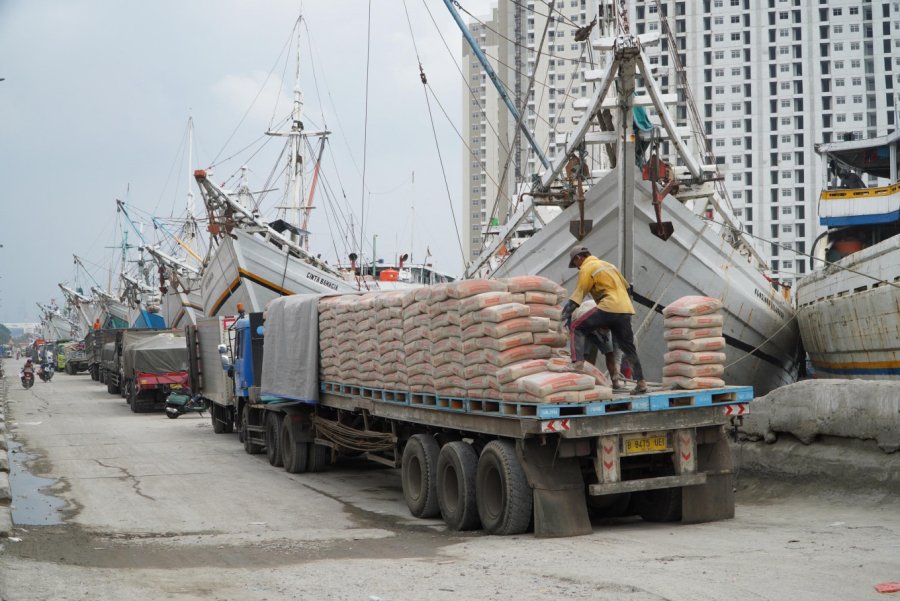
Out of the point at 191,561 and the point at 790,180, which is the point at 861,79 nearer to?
the point at 790,180

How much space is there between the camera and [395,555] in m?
8.77

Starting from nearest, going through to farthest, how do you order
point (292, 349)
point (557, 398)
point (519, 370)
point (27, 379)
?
point (557, 398) → point (519, 370) → point (292, 349) → point (27, 379)

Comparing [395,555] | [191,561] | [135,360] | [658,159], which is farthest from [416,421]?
[135,360]

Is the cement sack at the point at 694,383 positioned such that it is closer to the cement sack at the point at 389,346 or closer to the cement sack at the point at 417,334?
the cement sack at the point at 417,334

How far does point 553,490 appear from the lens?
9.07m

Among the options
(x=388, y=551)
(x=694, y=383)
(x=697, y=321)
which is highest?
(x=697, y=321)

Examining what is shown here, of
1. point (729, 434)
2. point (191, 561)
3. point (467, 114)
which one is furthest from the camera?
point (467, 114)

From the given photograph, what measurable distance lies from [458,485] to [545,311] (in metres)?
2.06

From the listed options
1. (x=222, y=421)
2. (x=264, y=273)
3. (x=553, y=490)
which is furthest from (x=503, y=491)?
(x=264, y=273)

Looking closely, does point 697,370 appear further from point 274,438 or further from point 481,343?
point 274,438

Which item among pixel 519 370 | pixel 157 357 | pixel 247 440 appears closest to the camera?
pixel 519 370

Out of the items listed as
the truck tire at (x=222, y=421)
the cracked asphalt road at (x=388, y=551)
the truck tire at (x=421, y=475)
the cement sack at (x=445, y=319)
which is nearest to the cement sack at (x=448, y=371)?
the cement sack at (x=445, y=319)

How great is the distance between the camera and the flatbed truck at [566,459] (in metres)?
8.98

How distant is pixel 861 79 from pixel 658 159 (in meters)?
102
